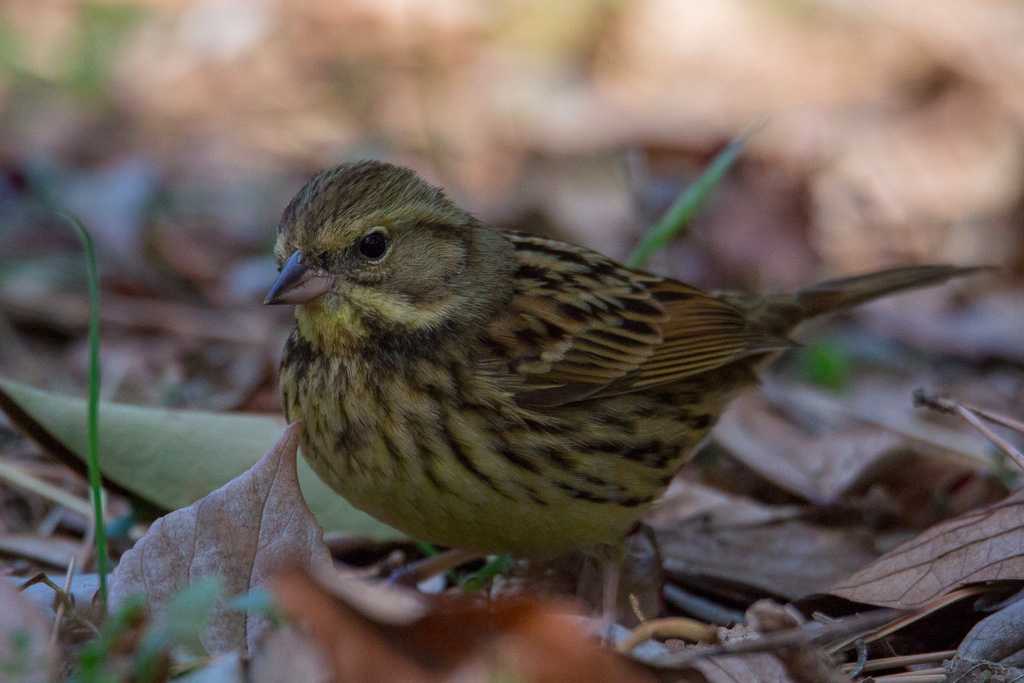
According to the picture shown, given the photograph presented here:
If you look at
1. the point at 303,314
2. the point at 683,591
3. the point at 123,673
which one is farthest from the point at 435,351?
the point at 123,673

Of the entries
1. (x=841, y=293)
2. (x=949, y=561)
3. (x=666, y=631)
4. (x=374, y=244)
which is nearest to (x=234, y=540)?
(x=666, y=631)

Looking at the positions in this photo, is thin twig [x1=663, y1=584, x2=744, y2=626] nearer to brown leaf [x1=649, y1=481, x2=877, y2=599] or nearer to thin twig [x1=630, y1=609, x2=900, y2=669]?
brown leaf [x1=649, y1=481, x2=877, y2=599]

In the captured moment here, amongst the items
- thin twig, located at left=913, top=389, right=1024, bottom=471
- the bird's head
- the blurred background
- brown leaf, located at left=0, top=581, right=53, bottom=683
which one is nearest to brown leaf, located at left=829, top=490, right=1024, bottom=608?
thin twig, located at left=913, top=389, right=1024, bottom=471

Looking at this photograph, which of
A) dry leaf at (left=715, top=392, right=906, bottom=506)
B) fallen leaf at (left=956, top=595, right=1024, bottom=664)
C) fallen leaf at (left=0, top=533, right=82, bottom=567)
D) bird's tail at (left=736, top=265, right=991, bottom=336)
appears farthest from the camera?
bird's tail at (left=736, top=265, right=991, bottom=336)

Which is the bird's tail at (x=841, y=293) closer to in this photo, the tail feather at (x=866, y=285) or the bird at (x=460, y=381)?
the tail feather at (x=866, y=285)

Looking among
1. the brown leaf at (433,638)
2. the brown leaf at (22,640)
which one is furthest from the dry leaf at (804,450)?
the brown leaf at (22,640)

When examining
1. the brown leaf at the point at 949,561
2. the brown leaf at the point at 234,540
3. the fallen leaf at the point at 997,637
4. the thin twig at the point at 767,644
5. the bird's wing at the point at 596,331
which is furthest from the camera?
the bird's wing at the point at 596,331

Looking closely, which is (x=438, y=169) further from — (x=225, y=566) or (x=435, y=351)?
(x=225, y=566)

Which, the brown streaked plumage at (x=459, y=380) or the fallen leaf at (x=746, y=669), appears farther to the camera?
the brown streaked plumage at (x=459, y=380)
